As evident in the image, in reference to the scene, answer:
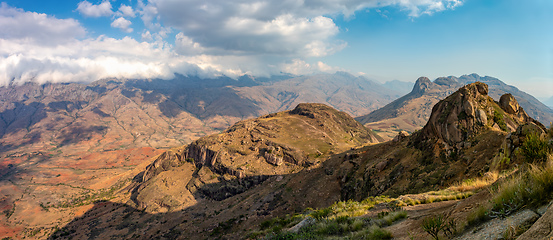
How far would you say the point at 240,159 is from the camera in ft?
217

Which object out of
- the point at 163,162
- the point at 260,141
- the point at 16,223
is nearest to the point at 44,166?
the point at 16,223

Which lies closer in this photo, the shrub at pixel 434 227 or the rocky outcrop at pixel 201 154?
the shrub at pixel 434 227

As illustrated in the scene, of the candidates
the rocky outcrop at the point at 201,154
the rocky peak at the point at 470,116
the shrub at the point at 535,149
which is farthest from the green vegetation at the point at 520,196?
the rocky outcrop at the point at 201,154

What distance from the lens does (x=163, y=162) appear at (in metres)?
82.8

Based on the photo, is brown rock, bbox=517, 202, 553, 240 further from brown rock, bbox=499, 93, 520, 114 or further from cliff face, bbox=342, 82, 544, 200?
brown rock, bbox=499, 93, 520, 114

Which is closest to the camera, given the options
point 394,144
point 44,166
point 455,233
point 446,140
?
point 455,233

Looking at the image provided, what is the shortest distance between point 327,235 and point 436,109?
2420 centimetres

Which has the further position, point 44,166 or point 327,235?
point 44,166

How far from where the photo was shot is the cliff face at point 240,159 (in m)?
A: 60.8

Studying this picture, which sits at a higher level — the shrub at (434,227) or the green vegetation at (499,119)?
the green vegetation at (499,119)

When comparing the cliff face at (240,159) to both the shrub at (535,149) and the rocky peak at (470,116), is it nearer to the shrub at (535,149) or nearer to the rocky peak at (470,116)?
the rocky peak at (470,116)

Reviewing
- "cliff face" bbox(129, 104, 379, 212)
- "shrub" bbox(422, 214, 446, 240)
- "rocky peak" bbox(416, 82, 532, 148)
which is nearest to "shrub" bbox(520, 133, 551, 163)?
"shrub" bbox(422, 214, 446, 240)

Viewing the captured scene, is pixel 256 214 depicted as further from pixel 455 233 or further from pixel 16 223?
pixel 16 223

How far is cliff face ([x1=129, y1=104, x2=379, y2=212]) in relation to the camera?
200ft
